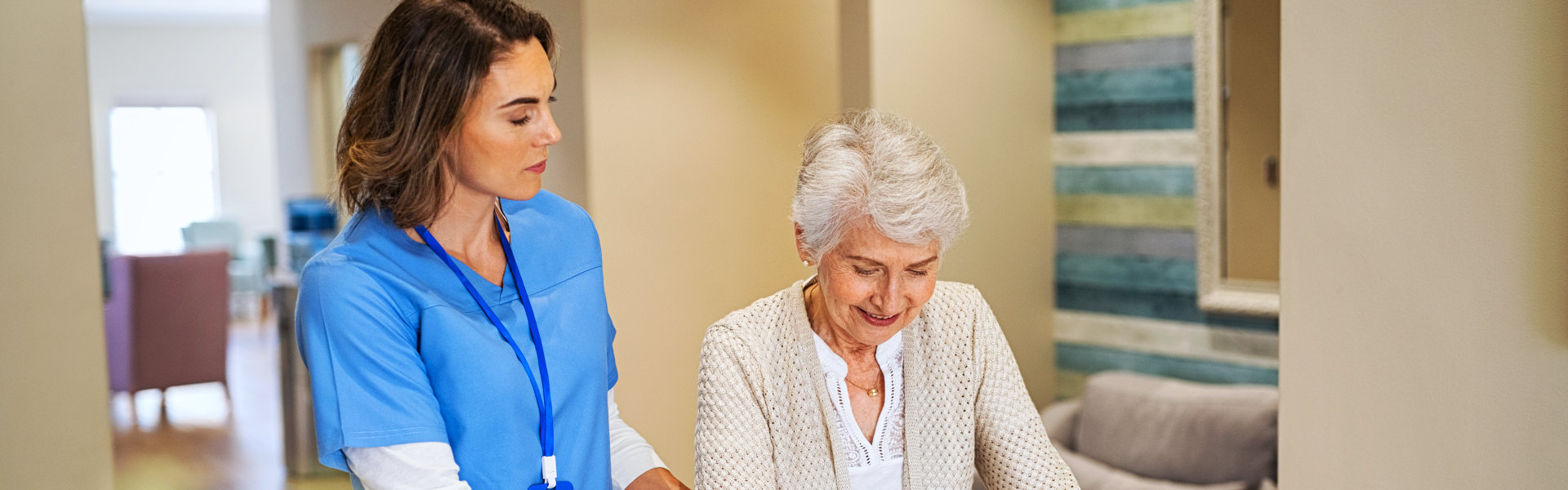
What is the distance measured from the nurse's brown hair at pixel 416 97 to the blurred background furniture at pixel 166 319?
6236 millimetres

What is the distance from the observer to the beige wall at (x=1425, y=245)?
204 centimetres

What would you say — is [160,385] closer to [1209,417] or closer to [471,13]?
[1209,417]

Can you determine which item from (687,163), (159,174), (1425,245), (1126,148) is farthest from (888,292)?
(159,174)

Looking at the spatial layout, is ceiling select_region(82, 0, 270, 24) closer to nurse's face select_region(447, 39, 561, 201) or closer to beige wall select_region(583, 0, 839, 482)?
beige wall select_region(583, 0, 839, 482)

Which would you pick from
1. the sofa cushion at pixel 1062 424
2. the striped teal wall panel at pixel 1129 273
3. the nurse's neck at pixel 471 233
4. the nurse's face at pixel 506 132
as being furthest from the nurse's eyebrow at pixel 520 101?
the striped teal wall panel at pixel 1129 273

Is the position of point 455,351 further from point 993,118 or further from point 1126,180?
point 1126,180

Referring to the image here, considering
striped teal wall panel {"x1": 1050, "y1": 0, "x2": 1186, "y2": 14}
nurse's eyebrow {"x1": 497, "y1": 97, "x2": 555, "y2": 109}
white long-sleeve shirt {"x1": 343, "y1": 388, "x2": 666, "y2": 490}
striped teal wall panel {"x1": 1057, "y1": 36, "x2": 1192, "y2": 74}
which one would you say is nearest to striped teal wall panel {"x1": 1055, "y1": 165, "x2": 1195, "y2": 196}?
striped teal wall panel {"x1": 1057, "y1": 36, "x2": 1192, "y2": 74}

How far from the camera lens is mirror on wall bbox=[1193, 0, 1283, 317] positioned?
4.04 metres

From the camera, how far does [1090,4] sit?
4.53 metres

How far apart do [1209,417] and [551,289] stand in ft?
9.12

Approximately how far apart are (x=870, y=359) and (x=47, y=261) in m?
1.95

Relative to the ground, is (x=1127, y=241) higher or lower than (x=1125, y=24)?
lower

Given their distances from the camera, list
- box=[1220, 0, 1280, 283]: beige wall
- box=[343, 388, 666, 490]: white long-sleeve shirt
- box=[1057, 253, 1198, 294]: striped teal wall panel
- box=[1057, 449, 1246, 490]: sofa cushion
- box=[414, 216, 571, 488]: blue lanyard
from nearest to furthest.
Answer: box=[343, 388, 666, 490]: white long-sleeve shirt, box=[414, 216, 571, 488]: blue lanyard, box=[1057, 449, 1246, 490]: sofa cushion, box=[1220, 0, 1280, 283]: beige wall, box=[1057, 253, 1198, 294]: striped teal wall panel

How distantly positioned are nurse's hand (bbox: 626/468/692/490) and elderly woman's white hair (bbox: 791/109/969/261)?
0.39 m
